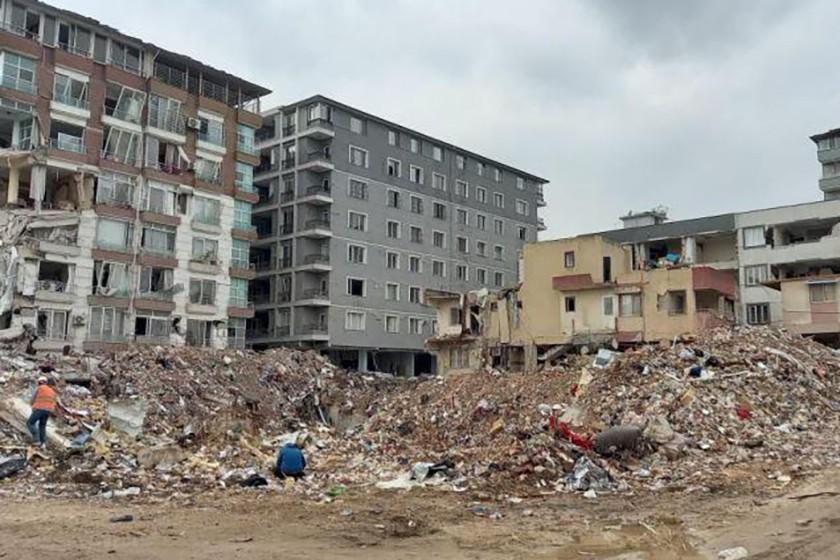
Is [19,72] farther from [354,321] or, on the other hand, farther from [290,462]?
[290,462]

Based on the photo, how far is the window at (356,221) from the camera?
2058 inches

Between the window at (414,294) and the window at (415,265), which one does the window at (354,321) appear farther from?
the window at (415,265)

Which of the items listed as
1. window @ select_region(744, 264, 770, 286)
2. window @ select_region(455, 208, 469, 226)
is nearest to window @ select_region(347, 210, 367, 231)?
window @ select_region(455, 208, 469, 226)

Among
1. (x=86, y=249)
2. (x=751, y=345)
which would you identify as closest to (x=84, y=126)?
(x=86, y=249)

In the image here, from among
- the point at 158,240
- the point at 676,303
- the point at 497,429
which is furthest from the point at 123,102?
the point at 497,429

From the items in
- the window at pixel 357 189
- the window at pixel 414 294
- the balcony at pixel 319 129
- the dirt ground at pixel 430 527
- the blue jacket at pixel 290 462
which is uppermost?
the balcony at pixel 319 129

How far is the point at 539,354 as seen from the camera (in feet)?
132

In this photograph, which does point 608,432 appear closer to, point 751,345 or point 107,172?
point 751,345

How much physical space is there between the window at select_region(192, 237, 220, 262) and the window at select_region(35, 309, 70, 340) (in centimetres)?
819

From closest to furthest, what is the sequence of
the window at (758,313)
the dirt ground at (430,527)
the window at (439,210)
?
the dirt ground at (430,527) < the window at (758,313) < the window at (439,210)

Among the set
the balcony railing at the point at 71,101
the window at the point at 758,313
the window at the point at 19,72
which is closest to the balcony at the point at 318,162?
the balcony railing at the point at 71,101

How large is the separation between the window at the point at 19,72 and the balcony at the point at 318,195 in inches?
733

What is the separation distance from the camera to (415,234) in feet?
186

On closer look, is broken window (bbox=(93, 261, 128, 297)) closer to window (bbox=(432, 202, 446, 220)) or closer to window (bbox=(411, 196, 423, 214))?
window (bbox=(411, 196, 423, 214))
